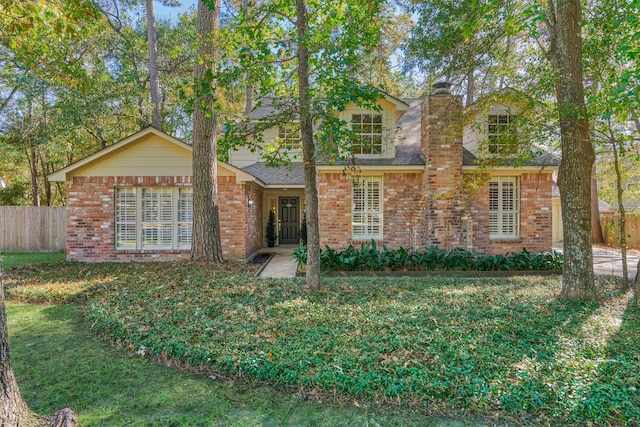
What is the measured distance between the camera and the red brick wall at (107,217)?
415 inches

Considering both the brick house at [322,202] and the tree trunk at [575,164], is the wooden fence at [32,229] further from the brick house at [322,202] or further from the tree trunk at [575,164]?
the tree trunk at [575,164]

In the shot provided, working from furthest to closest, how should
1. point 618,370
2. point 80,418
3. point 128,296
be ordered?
point 128,296
point 618,370
point 80,418

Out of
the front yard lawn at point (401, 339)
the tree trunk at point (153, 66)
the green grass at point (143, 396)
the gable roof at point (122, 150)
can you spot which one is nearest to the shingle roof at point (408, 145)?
the gable roof at point (122, 150)

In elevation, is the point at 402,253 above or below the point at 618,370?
above


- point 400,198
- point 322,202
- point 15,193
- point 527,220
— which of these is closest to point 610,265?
point 527,220

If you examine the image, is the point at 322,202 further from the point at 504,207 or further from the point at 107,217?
the point at 107,217

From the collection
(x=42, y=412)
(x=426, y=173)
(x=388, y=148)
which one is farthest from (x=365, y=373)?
(x=388, y=148)

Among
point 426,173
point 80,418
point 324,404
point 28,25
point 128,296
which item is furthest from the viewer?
point 426,173

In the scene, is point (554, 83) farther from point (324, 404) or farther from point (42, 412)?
point (42, 412)

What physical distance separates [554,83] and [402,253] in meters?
4.76

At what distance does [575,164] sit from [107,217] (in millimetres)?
11897

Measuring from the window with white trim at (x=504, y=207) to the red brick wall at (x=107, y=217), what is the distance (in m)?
7.74

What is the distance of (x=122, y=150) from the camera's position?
10500mm

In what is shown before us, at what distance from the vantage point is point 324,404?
123 inches
